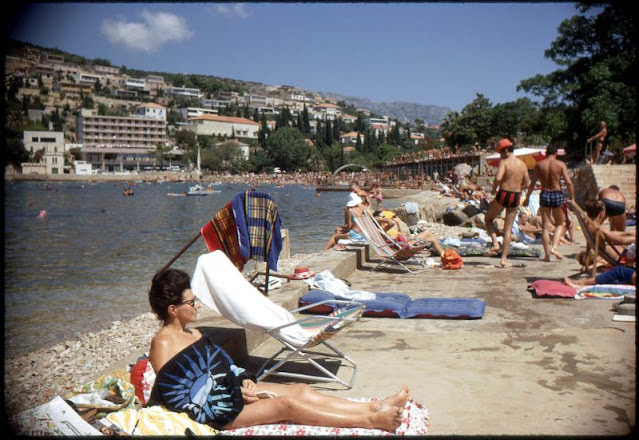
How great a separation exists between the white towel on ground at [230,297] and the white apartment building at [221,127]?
452 feet

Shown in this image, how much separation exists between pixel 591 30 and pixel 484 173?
26.2 ft

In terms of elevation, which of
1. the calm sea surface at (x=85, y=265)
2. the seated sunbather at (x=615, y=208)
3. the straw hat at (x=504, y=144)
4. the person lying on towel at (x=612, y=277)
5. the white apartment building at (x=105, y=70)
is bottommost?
the calm sea surface at (x=85, y=265)

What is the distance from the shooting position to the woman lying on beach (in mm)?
2588

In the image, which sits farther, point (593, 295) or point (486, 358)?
point (593, 295)

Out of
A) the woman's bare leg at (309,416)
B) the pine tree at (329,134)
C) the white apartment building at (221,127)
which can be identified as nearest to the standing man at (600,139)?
the woman's bare leg at (309,416)

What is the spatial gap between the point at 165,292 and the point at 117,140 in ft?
415

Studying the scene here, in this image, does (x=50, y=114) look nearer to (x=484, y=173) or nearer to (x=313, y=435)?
(x=484, y=173)

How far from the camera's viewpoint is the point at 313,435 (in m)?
A: 2.61

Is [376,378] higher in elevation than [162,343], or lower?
lower

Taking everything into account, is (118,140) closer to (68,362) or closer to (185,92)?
(185,92)

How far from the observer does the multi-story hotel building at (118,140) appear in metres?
113

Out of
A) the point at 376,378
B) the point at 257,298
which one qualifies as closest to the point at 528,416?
the point at 376,378

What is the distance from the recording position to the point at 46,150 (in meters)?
103

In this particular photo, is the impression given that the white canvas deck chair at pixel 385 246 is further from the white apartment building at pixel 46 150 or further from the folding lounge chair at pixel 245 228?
the white apartment building at pixel 46 150
